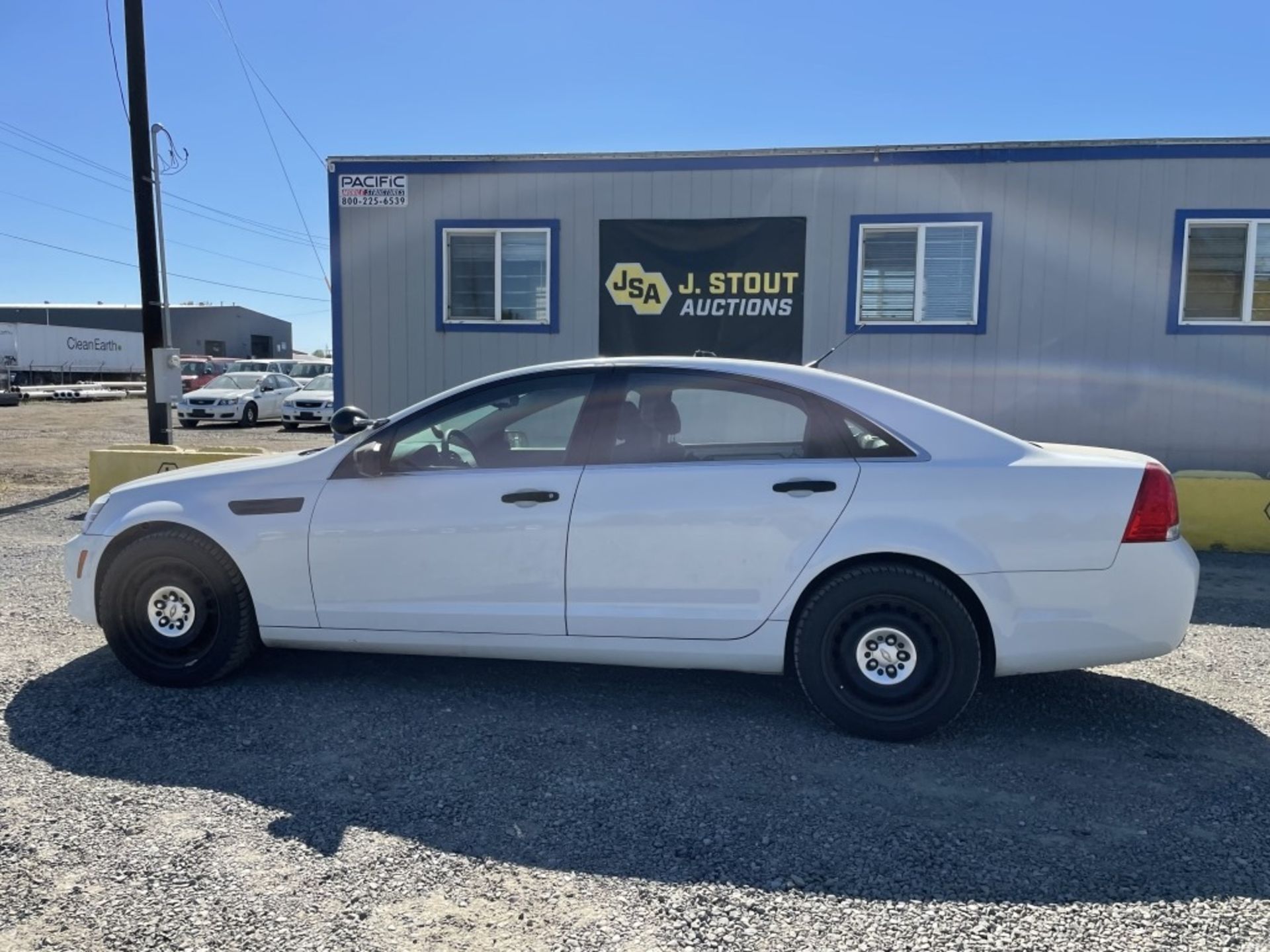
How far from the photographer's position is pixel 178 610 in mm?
4469

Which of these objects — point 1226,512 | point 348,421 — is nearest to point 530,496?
point 348,421

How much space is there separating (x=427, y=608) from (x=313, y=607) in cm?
55

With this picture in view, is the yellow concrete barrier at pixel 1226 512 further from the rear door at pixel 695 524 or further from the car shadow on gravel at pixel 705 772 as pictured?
the rear door at pixel 695 524

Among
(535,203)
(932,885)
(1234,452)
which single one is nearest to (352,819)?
(932,885)

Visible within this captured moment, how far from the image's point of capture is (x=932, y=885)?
9.53 ft

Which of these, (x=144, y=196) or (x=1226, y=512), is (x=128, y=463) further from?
(x=1226, y=512)

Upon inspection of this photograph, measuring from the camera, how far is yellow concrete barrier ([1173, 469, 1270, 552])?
8008 mm

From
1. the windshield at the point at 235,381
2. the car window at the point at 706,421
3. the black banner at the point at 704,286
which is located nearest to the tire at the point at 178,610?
the car window at the point at 706,421

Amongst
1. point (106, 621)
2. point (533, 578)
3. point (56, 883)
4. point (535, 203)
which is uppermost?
point (535, 203)

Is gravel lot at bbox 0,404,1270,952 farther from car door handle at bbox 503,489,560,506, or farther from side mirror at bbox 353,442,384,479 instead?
side mirror at bbox 353,442,384,479

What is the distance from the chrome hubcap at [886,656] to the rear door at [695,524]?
1.30 ft

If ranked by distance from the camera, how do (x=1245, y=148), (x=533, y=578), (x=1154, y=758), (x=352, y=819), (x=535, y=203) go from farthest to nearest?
(x=535, y=203) < (x=1245, y=148) < (x=533, y=578) < (x=1154, y=758) < (x=352, y=819)

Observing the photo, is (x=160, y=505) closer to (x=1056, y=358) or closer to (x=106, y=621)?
(x=106, y=621)

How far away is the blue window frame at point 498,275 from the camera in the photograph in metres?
10.4
